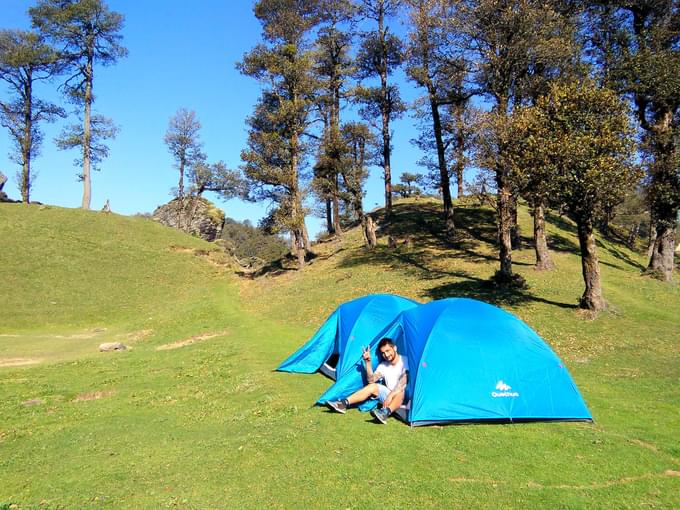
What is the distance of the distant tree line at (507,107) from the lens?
1745 cm

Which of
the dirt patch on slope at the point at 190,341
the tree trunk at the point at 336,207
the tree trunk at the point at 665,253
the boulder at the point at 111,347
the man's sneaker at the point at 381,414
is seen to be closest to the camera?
the man's sneaker at the point at 381,414

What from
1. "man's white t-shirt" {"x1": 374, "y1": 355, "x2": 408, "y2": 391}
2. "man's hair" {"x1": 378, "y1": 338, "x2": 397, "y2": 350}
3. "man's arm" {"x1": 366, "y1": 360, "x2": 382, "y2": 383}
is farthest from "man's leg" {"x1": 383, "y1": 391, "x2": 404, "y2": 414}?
"man's hair" {"x1": 378, "y1": 338, "x2": 397, "y2": 350}

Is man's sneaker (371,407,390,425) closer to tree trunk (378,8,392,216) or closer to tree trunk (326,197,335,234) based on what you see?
tree trunk (378,8,392,216)

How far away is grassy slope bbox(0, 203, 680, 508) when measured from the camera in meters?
6.85

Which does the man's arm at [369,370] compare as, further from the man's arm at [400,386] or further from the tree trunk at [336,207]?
the tree trunk at [336,207]

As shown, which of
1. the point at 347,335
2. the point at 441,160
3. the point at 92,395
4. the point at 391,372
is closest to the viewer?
the point at 391,372

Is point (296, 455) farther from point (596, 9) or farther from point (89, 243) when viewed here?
point (89, 243)

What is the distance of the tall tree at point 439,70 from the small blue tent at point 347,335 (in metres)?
12.3

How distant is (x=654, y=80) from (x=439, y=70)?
10.7 metres

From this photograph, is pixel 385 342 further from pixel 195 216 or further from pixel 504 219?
pixel 195 216

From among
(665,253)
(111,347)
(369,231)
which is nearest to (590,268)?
(665,253)

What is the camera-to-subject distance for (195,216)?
2319 inches

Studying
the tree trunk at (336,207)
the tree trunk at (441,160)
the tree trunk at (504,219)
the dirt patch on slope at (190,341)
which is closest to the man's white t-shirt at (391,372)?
the tree trunk at (504,219)

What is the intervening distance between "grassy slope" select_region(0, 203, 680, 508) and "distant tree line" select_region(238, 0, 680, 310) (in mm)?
3365
